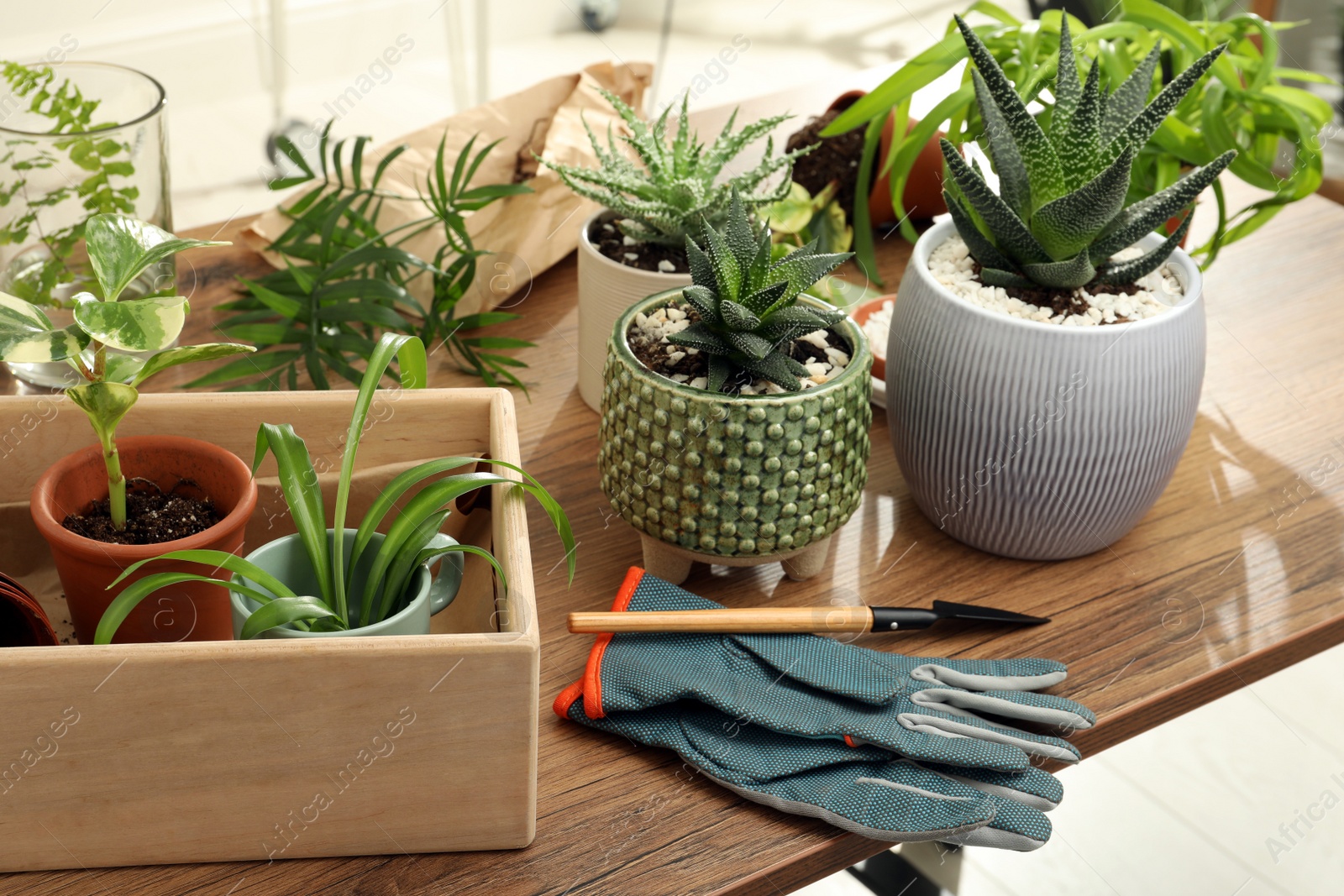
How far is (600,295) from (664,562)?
0.23 meters

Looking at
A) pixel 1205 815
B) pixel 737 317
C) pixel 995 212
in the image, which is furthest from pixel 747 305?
pixel 1205 815

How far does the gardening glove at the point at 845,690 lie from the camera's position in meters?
0.62

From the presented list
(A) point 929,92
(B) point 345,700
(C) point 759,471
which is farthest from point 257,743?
(A) point 929,92

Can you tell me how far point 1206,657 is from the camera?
2.35 feet

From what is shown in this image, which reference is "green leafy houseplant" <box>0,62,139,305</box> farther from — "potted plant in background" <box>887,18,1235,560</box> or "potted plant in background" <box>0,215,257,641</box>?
"potted plant in background" <box>887,18,1235,560</box>

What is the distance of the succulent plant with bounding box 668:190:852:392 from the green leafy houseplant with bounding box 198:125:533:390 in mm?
263

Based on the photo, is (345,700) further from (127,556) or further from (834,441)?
(834,441)

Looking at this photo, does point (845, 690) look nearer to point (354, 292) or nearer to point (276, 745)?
point (276, 745)

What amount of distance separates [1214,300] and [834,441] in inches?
23.9

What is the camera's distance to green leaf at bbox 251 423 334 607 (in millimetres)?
570

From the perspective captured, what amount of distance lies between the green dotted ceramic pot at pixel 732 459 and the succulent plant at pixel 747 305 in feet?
0.07

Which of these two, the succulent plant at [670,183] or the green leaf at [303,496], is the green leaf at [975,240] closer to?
the succulent plant at [670,183]

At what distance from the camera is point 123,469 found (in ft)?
1.97

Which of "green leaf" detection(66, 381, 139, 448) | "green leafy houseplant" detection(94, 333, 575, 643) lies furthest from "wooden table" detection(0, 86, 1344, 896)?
"green leaf" detection(66, 381, 139, 448)
